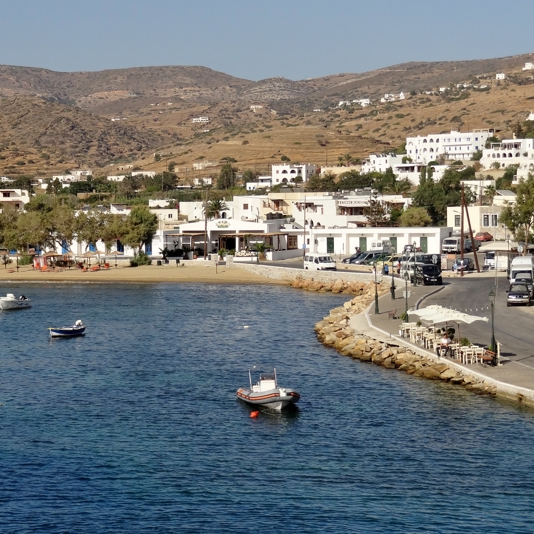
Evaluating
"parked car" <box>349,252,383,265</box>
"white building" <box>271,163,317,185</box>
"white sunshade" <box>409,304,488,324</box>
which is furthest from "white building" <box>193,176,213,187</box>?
"white sunshade" <box>409,304,488,324</box>

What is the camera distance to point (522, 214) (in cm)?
8125

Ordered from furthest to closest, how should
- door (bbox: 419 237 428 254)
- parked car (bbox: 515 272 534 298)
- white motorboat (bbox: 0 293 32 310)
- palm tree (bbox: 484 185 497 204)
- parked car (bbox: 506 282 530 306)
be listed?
Result: palm tree (bbox: 484 185 497 204) < door (bbox: 419 237 428 254) < white motorboat (bbox: 0 293 32 310) < parked car (bbox: 515 272 534 298) < parked car (bbox: 506 282 530 306)

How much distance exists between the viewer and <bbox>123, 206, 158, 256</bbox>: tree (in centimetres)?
9900

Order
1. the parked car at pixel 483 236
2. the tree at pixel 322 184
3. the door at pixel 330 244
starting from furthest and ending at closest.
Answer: the tree at pixel 322 184 → the parked car at pixel 483 236 → the door at pixel 330 244

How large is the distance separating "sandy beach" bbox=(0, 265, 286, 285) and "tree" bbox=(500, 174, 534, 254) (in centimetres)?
1913

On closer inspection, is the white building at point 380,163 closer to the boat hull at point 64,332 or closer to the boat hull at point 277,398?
the boat hull at point 64,332

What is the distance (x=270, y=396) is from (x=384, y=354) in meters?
10.1

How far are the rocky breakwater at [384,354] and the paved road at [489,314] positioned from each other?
2.65 m

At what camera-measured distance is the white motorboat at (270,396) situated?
38000 millimetres

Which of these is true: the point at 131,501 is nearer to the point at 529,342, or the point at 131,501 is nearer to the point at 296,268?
the point at 529,342

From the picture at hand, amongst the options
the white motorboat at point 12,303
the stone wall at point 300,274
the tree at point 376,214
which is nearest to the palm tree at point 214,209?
the tree at point 376,214

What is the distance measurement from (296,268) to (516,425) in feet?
182

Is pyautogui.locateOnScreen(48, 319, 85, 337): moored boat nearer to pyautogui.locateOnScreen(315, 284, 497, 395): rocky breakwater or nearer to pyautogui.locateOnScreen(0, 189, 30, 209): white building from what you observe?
pyautogui.locateOnScreen(315, 284, 497, 395): rocky breakwater

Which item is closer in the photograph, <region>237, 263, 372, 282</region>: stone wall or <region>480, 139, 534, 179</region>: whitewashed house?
<region>237, 263, 372, 282</region>: stone wall
